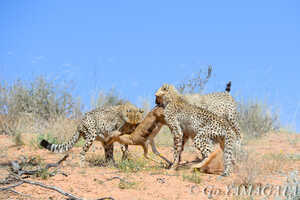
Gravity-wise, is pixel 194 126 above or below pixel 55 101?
below

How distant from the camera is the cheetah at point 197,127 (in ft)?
23.1

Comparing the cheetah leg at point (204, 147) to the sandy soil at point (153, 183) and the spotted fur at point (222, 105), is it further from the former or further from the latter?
the spotted fur at point (222, 105)

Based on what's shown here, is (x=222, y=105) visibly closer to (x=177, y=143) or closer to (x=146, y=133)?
(x=177, y=143)

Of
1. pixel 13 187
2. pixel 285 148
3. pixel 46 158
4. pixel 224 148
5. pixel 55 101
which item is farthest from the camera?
pixel 55 101

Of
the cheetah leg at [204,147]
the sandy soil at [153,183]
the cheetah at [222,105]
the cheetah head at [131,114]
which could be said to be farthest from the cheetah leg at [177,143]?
the cheetah at [222,105]

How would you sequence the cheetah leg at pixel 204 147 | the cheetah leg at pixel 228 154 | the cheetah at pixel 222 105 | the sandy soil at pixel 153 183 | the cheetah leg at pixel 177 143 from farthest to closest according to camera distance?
the cheetah at pixel 222 105 → the cheetah leg at pixel 177 143 → the cheetah leg at pixel 204 147 → the cheetah leg at pixel 228 154 → the sandy soil at pixel 153 183

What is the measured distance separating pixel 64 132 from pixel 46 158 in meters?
2.26

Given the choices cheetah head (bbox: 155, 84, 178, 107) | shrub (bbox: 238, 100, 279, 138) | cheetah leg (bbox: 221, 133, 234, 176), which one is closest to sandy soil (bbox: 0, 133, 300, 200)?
cheetah leg (bbox: 221, 133, 234, 176)

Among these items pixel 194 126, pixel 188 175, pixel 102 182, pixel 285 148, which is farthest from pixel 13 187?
pixel 285 148

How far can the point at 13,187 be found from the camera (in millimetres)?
5410

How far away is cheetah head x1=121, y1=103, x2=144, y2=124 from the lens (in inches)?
314

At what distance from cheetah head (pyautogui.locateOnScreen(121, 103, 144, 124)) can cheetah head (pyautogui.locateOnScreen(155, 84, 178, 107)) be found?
481 millimetres

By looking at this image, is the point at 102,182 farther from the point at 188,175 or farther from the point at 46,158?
the point at 46,158

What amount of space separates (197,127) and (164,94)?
1094 mm
